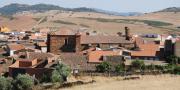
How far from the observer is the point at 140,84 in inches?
1394

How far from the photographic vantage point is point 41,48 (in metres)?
70.5

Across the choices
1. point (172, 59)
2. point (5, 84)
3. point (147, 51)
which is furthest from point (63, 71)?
point (147, 51)

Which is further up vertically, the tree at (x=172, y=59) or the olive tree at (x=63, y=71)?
the olive tree at (x=63, y=71)

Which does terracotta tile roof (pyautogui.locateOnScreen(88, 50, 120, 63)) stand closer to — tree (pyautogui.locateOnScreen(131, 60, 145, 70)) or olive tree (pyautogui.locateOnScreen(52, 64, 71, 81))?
tree (pyautogui.locateOnScreen(131, 60, 145, 70))

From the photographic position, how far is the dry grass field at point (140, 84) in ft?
111

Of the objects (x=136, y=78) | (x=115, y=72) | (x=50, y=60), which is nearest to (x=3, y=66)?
(x=50, y=60)

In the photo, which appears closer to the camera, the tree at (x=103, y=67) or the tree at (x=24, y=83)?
the tree at (x=24, y=83)

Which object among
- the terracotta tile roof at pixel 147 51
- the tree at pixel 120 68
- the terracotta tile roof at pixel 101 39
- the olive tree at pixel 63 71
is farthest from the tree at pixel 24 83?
the terracotta tile roof at pixel 101 39

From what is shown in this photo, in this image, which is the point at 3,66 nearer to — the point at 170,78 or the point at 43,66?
the point at 43,66

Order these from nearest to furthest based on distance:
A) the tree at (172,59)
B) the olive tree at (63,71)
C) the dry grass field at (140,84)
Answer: the dry grass field at (140,84) < the olive tree at (63,71) < the tree at (172,59)

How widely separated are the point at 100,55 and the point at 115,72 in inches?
458

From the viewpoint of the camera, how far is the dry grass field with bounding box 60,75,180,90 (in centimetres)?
3388

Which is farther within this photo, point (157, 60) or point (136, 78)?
point (157, 60)

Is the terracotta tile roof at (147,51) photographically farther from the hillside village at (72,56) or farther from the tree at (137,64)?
the tree at (137,64)
